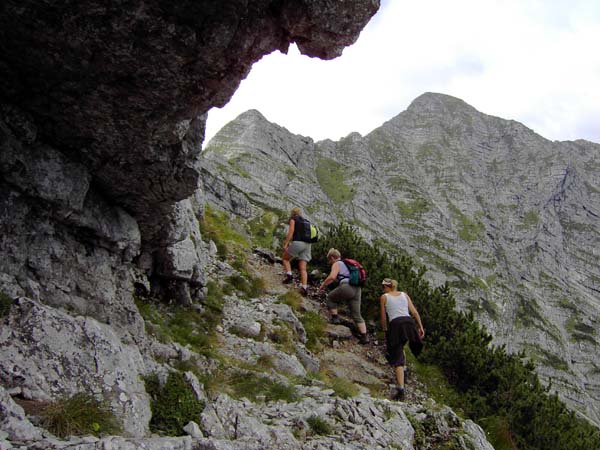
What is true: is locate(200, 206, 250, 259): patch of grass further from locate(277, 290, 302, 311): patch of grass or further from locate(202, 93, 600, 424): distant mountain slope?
locate(202, 93, 600, 424): distant mountain slope

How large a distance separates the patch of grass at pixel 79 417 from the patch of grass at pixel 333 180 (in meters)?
154

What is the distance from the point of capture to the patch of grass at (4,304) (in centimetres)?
582

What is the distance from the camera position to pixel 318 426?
25.1 ft

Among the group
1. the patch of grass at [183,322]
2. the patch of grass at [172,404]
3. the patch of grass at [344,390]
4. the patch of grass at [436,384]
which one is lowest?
the patch of grass at [436,384]

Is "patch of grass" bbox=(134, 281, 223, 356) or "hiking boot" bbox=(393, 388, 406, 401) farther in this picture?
"hiking boot" bbox=(393, 388, 406, 401)

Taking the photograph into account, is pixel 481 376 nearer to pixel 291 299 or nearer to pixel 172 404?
pixel 291 299

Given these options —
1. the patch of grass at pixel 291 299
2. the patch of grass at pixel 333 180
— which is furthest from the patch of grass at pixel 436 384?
the patch of grass at pixel 333 180

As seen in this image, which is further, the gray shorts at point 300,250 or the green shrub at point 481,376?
the gray shorts at point 300,250

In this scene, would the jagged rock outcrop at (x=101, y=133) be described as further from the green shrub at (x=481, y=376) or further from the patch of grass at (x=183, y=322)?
the green shrub at (x=481, y=376)

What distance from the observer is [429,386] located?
1345 cm

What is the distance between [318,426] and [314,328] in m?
6.15

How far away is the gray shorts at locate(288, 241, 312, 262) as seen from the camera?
1576 cm

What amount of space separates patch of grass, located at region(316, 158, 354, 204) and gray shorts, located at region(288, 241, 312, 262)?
14363cm

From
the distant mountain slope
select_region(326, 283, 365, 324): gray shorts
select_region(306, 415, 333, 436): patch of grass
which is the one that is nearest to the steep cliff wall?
select_region(306, 415, 333, 436): patch of grass
